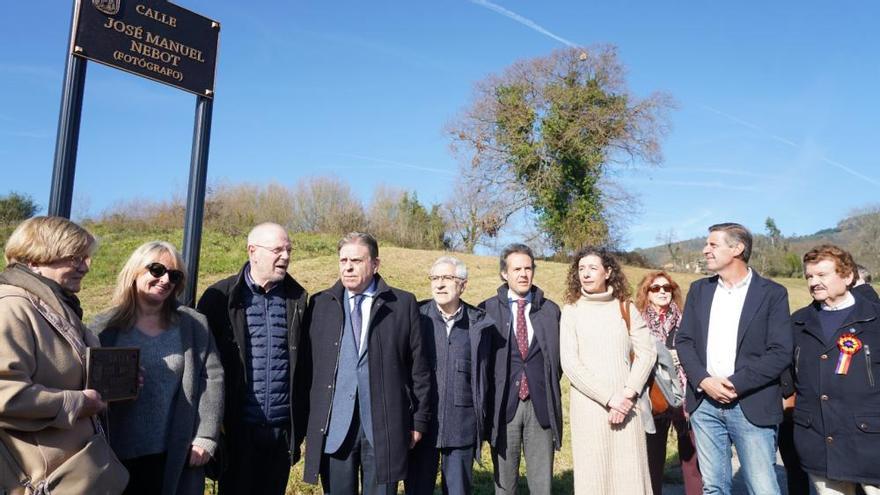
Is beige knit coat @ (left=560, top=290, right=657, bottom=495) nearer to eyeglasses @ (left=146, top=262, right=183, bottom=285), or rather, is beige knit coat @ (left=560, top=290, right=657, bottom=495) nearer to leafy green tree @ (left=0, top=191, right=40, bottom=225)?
eyeglasses @ (left=146, top=262, right=183, bottom=285)

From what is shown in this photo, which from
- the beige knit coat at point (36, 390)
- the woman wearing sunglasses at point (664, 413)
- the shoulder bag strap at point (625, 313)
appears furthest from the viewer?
the woman wearing sunglasses at point (664, 413)

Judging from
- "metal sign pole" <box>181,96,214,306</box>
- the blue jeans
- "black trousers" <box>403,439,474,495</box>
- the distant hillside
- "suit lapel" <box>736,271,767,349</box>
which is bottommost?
"black trousers" <box>403,439,474,495</box>

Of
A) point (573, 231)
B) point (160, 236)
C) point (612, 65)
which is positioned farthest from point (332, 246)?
point (612, 65)

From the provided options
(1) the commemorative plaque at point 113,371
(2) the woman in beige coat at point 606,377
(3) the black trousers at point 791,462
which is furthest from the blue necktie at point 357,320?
(3) the black trousers at point 791,462

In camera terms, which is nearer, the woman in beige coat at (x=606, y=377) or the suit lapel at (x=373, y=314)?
the suit lapel at (x=373, y=314)

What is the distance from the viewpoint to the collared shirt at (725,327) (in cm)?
394

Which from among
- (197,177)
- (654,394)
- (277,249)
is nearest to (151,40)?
(197,177)

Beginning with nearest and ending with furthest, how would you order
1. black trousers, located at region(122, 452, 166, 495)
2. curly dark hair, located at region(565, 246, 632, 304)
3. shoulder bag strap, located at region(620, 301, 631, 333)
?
1. black trousers, located at region(122, 452, 166, 495)
2. shoulder bag strap, located at region(620, 301, 631, 333)
3. curly dark hair, located at region(565, 246, 632, 304)

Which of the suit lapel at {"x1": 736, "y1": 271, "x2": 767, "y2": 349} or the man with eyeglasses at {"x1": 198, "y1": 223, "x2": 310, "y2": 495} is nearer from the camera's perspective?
the man with eyeglasses at {"x1": 198, "y1": 223, "x2": 310, "y2": 495}

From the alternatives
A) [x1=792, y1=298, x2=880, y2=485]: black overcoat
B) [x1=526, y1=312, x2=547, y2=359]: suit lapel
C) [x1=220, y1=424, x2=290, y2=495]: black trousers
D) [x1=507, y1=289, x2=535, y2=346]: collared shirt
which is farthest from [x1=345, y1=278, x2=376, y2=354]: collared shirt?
[x1=792, y1=298, x2=880, y2=485]: black overcoat

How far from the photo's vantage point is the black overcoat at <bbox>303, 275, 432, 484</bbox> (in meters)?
3.64

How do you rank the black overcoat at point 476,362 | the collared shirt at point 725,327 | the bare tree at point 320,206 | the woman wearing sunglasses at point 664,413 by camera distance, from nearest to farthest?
1. the collared shirt at point 725,327
2. the black overcoat at point 476,362
3. the woman wearing sunglasses at point 664,413
4. the bare tree at point 320,206

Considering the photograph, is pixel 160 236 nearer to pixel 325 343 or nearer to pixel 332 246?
pixel 332 246

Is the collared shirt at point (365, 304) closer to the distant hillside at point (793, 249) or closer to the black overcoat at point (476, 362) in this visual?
the black overcoat at point (476, 362)
